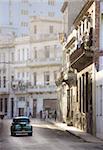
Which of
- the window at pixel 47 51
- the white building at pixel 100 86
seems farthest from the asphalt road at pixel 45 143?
the window at pixel 47 51

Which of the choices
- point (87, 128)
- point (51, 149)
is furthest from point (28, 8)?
point (51, 149)

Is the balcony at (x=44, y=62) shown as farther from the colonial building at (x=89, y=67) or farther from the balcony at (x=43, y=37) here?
the colonial building at (x=89, y=67)

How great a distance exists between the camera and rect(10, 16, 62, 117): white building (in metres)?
93.5

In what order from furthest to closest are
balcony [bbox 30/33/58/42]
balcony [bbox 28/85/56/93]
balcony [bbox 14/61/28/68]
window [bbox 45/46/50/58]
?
balcony [bbox 14/61/28/68] < window [bbox 45/46/50/58] < balcony [bbox 30/33/58/42] < balcony [bbox 28/85/56/93]

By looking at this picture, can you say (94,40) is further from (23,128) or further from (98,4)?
(23,128)

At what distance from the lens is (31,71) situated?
96562 millimetres

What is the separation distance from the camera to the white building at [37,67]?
9350 centimetres

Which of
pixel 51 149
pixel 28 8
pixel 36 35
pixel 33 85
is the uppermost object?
pixel 28 8

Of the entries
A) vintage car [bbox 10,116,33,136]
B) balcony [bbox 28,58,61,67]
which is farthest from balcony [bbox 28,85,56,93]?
vintage car [bbox 10,116,33,136]

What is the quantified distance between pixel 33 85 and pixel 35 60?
4.40 metres

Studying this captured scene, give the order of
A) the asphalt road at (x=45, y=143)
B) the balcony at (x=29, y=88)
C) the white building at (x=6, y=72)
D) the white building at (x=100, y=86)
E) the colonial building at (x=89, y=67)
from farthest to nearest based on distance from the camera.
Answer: the white building at (x=6, y=72), the balcony at (x=29, y=88), the colonial building at (x=89, y=67), the white building at (x=100, y=86), the asphalt road at (x=45, y=143)

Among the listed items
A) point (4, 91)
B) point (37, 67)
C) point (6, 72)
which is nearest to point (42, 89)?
point (37, 67)

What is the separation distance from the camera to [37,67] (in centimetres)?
9569

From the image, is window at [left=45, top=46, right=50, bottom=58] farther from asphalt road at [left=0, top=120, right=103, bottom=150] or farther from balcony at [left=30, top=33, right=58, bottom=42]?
asphalt road at [left=0, top=120, right=103, bottom=150]
